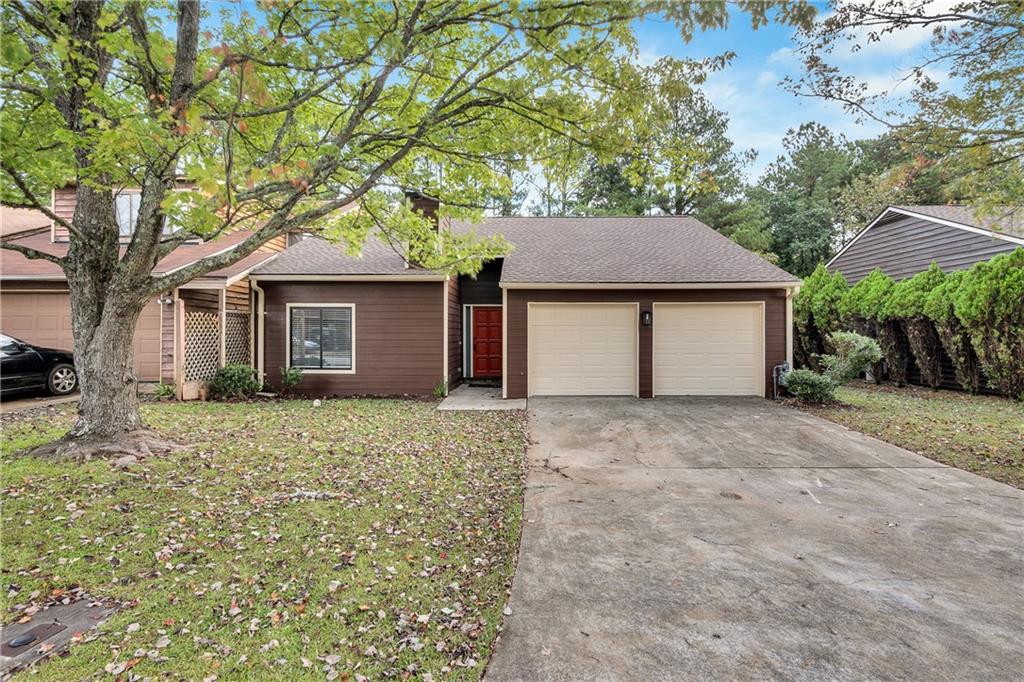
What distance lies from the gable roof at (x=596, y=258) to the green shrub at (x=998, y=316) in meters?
3.61

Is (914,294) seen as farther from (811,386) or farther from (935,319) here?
(811,386)

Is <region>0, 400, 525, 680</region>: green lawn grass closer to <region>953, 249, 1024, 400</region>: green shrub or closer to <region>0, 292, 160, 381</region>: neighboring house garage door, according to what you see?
<region>0, 292, 160, 381</region>: neighboring house garage door

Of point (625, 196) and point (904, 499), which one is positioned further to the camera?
point (625, 196)

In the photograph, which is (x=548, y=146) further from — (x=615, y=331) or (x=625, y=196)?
(x=625, y=196)

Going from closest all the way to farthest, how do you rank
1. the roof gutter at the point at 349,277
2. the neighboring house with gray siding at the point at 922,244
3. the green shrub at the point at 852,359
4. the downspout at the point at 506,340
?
1. the green shrub at the point at 852,359
2. the downspout at the point at 506,340
3. the roof gutter at the point at 349,277
4. the neighboring house with gray siding at the point at 922,244

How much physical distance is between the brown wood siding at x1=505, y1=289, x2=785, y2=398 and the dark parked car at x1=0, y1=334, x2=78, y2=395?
24.9 ft

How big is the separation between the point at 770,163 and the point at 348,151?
87.1 ft

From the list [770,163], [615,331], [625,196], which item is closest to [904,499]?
[615,331]

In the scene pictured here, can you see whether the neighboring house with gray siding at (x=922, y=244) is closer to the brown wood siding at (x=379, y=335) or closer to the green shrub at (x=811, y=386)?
the green shrub at (x=811, y=386)

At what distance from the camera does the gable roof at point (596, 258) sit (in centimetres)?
948

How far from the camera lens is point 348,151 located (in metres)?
5.49

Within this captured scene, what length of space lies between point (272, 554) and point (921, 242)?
1612 centimetres

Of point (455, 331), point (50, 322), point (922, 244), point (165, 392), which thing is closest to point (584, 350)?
point (455, 331)

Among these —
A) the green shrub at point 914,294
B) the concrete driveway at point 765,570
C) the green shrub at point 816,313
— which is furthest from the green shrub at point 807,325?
the concrete driveway at point 765,570
